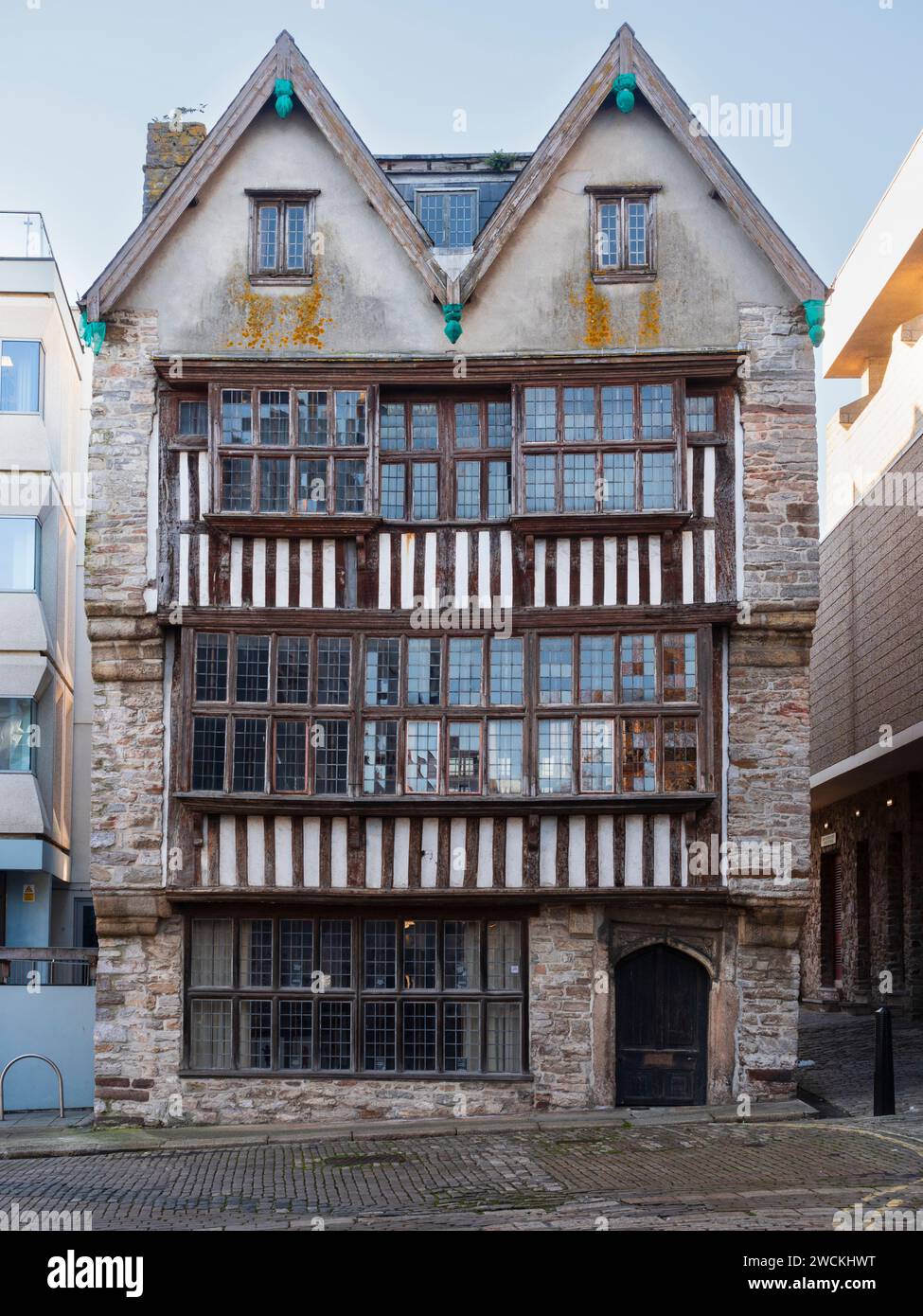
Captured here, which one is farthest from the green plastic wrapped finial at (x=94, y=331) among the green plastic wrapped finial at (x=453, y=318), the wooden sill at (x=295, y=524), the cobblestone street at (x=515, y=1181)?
the cobblestone street at (x=515, y=1181)

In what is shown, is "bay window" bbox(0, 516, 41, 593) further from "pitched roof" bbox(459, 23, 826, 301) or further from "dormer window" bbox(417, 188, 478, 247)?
"pitched roof" bbox(459, 23, 826, 301)

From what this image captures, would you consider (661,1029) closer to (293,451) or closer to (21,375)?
(293,451)

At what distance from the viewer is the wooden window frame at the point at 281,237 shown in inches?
754

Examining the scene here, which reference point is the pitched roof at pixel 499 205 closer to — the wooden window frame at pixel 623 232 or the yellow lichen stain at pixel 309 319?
the wooden window frame at pixel 623 232

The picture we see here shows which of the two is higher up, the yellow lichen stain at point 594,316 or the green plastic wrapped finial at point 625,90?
the green plastic wrapped finial at point 625,90

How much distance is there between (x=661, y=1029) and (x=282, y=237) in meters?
10.0

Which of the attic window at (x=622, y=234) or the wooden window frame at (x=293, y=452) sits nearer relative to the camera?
the wooden window frame at (x=293, y=452)

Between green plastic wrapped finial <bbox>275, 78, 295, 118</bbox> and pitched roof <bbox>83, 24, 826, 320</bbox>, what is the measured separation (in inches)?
2.4

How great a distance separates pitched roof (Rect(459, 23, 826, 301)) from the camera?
18.5m

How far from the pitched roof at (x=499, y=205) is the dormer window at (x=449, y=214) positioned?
196cm

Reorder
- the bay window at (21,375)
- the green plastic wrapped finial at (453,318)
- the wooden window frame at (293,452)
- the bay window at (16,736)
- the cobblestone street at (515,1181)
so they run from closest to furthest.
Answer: the cobblestone street at (515,1181) → the wooden window frame at (293,452) → the green plastic wrapped finial at (453,318) → the bay window at (16,736) → the bay window at (21,375)

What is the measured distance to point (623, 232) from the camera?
750 inches

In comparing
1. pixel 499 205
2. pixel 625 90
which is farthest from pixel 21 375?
pixel 625 90
